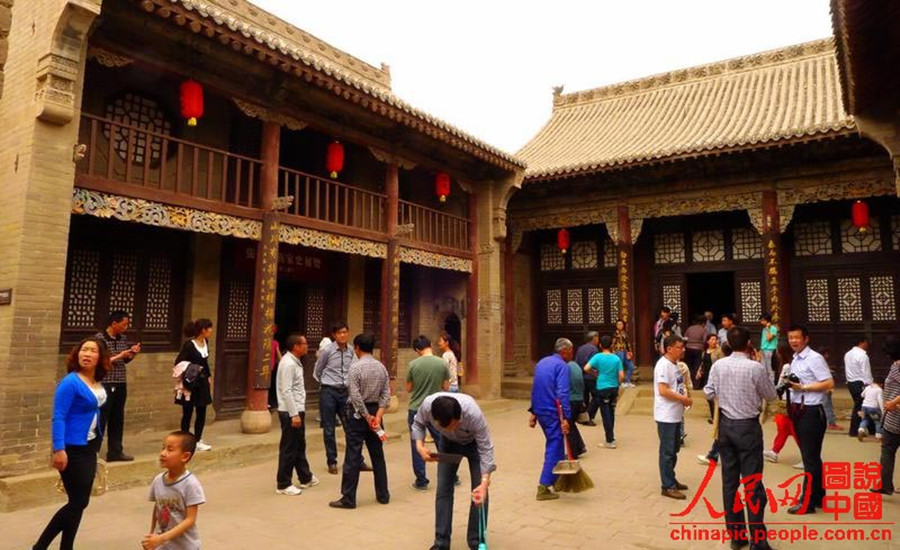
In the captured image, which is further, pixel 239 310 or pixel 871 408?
pixel 239 310

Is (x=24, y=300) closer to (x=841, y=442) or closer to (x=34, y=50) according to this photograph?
(x=34, y=50)

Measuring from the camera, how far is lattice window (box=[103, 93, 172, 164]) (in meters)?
8.24

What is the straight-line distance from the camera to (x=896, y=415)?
525 cm

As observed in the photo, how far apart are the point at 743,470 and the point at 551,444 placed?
1769mm

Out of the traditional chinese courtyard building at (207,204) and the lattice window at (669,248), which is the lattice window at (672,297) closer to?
the lattice window at (669,248)

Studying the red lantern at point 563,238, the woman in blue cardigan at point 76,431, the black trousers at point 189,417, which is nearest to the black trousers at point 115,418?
the black trousers at point 189,417

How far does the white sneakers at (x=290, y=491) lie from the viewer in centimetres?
585

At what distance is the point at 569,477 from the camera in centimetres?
550

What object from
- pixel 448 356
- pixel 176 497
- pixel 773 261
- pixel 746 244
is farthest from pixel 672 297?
pixel 176 497

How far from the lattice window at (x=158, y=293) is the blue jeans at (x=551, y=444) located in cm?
601

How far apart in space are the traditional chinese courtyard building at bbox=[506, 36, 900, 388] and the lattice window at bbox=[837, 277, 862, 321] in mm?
20

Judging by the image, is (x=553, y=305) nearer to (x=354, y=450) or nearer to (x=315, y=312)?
(x=315, y=312)

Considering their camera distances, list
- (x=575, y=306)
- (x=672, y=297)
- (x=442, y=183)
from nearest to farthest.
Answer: (x=442, y=183), (x=672, y=297), (x=575, y=306)

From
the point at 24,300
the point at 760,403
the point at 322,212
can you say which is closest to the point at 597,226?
the point at 322,212
